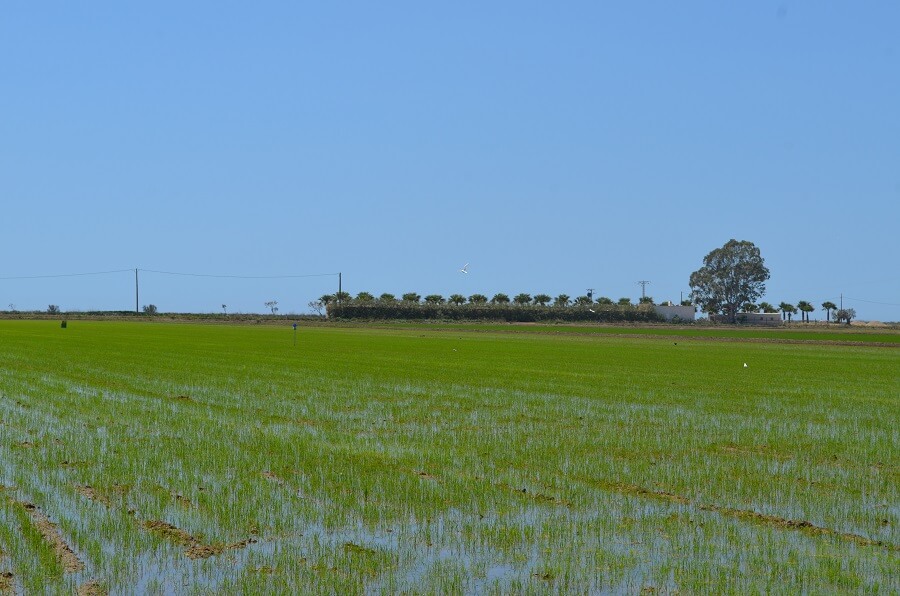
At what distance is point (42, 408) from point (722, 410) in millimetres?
14366

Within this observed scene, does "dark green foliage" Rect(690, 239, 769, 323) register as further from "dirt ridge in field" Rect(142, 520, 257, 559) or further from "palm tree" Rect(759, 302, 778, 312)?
"dirt ridge in field" Rect(142, 520, 257, 559)

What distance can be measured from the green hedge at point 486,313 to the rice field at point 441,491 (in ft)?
377

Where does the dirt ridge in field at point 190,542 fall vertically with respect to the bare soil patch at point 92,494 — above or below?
below

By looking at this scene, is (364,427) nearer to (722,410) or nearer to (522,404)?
(522,404)

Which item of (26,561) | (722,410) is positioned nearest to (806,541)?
(26,561)

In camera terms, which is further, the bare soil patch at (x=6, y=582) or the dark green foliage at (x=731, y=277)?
the dark green foliage at (x=731, y=277)

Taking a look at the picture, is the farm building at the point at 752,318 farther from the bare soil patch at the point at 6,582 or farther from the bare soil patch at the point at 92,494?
the bare soil patch at the point at 6,582

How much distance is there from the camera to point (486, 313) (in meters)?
144

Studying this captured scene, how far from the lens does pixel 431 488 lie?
11.4 m

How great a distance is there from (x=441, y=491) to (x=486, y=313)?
132470mm

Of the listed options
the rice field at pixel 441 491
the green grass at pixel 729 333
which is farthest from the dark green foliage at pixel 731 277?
the rice field at pixel 441 491

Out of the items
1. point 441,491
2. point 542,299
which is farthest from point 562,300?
point 441,491

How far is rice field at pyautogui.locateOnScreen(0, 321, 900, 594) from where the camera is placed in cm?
800

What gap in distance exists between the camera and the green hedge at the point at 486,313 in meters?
139
